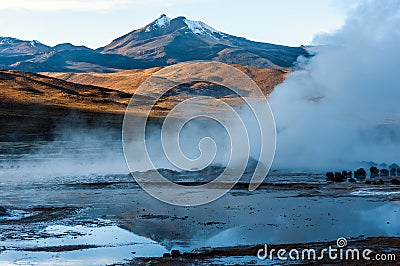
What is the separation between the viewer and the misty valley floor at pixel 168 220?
1735 cm

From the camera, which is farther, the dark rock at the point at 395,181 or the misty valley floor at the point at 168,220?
the dark rock at the point at 395,181

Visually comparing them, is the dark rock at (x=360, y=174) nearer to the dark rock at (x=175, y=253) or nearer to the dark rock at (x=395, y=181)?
the dark rock at (x=395, y=181)

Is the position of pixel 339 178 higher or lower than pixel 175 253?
higher

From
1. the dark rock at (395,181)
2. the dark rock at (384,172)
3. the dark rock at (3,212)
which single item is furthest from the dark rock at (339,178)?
the dark rock at (3,212)

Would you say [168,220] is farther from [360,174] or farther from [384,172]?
[384,172]

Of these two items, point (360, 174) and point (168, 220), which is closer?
point (168, 220)

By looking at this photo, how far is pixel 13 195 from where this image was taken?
2994cm

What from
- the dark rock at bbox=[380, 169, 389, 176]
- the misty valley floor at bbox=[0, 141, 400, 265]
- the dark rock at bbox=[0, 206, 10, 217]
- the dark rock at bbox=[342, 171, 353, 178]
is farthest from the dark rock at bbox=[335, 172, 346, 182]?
the dark rock at bbox=[0, 206, 10, 217]

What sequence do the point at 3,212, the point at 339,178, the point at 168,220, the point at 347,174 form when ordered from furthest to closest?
the point at 347,174, the point at 339,178, the point at 3,212, the point at 168,220

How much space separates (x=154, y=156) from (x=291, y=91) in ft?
38.4

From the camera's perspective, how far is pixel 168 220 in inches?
874

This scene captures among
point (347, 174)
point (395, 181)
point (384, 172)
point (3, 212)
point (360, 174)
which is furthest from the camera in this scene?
point (384, 172)

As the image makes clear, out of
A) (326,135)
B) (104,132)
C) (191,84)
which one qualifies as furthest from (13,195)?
(191,84)

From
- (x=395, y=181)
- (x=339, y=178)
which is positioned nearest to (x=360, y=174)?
(x=339, y=178)
